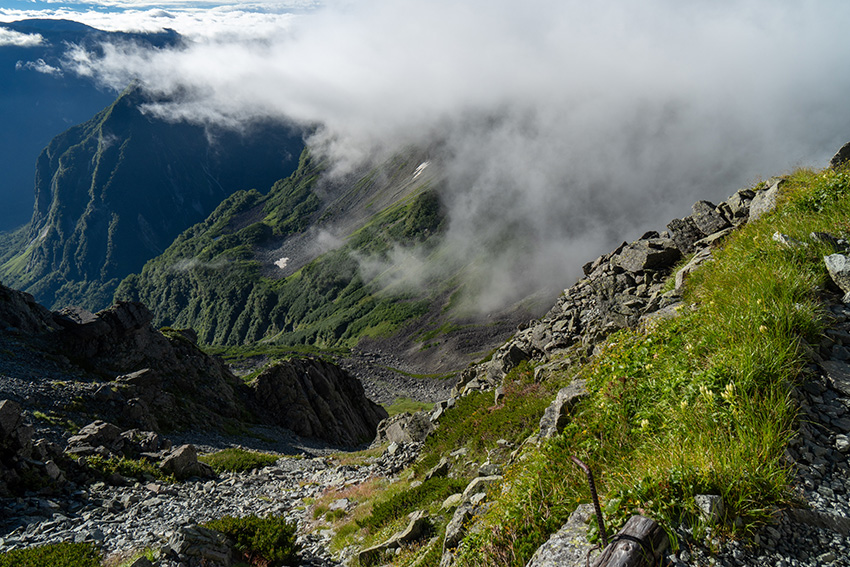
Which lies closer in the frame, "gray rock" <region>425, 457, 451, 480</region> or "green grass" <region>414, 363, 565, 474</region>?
"green grass" <region>414, 363, 565, 474</region>

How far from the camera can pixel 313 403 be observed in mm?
73375

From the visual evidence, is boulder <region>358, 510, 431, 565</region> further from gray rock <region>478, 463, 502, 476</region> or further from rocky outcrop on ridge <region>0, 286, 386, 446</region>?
rocky outcrop on ridge <region>0, 286, 386, 446</region>

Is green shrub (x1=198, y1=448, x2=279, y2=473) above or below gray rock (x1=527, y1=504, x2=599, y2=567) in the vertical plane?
below

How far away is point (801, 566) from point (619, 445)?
116 inches

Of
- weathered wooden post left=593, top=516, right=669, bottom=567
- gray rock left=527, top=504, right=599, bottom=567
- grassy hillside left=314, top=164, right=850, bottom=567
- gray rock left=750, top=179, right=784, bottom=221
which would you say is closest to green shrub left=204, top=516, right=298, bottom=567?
grassy hillside left=314, top=164, right=850, bottom=567

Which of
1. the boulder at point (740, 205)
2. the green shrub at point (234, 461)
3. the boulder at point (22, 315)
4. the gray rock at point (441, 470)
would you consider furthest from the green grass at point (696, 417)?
the boulder at point (22, 315)

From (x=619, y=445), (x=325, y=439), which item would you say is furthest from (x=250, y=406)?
(x=619, y=445)

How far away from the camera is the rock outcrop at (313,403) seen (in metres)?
66.5

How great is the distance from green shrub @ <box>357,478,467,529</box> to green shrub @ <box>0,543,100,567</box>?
23.8ft

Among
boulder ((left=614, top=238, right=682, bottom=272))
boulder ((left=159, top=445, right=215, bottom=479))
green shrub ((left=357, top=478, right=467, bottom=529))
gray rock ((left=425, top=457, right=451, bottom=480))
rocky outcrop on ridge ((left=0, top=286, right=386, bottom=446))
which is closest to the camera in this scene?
green shrub ((left=357, top=478, right=467, bottom=529))

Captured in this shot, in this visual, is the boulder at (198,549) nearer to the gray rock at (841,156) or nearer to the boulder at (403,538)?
the boulder at (403,538)

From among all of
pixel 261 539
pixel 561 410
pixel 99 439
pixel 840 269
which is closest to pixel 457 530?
pixel 561 410

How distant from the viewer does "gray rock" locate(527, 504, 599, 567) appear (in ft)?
17.6

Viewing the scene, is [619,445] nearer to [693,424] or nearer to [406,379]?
[693,424]
